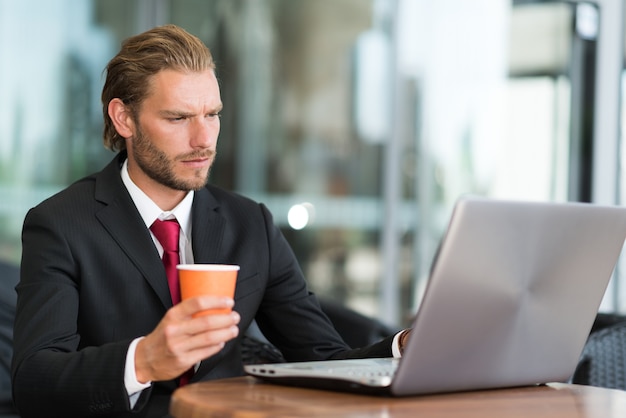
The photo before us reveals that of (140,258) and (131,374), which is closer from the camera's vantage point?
(131,374)

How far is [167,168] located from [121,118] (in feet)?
0.64

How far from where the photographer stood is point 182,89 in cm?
204

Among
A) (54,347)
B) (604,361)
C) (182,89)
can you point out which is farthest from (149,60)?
(604,361)

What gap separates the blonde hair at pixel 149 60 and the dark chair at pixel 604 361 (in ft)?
4.19

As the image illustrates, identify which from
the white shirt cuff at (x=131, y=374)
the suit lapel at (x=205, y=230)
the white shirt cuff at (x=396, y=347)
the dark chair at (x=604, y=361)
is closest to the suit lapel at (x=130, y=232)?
the suit lapel at (x=205, y=230)

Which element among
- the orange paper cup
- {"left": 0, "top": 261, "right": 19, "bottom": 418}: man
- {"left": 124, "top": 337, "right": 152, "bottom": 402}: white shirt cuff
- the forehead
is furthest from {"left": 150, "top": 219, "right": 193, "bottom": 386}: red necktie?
{"left": 0, "top": 261, "right": 19, "bottom": 418}: man

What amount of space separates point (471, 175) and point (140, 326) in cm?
417

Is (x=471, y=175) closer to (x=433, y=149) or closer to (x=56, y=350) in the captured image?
(x=433, y=149)

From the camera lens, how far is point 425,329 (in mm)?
1380

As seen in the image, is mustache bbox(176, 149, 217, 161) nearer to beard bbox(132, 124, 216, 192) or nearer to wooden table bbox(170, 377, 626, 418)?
beard bbox(132, 124, 216, 192)

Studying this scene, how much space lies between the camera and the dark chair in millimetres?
2580

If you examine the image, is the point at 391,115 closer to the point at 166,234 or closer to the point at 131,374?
the point at 166,234

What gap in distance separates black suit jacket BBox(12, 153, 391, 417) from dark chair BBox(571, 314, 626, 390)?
818 mm

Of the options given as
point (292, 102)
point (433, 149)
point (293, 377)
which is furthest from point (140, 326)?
point (433, 149)
